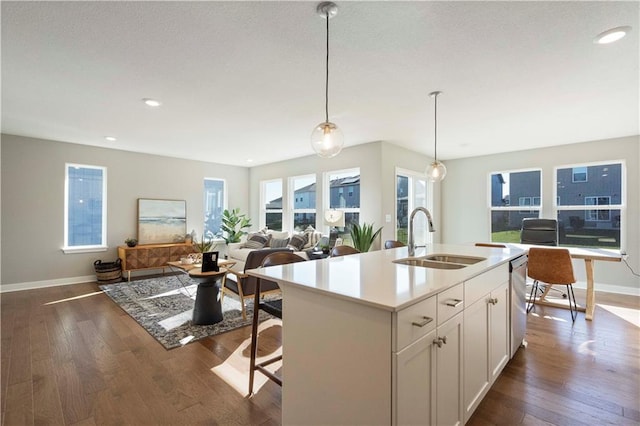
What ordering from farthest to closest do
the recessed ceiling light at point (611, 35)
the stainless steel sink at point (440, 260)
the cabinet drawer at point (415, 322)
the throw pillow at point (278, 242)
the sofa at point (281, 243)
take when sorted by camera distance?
the throw pillow at point (278, 242), the sofa at point (281, 243), the stainless steel sink at point (440, 260), the recessed ceiling light at point (611, 35), the cabinet drawer at point (415, 322)

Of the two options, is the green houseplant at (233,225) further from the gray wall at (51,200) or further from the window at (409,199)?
the window at (409,199)

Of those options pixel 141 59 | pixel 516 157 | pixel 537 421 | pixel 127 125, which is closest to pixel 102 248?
pixel 127 125

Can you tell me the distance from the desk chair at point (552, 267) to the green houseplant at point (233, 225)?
5.77 metres

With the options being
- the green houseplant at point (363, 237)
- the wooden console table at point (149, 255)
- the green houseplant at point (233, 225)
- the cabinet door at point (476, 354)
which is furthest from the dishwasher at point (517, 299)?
the green houseplant at point (233, 225)

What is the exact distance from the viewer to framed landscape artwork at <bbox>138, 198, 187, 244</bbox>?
5949 mm

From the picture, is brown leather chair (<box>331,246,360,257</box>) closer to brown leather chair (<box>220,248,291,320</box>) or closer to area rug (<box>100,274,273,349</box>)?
brown leather chair (<box>220,248,291,320</box>)

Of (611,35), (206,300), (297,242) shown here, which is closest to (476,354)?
(611,35)

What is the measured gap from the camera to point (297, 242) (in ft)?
17.7

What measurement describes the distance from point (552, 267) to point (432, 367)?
3179 mm

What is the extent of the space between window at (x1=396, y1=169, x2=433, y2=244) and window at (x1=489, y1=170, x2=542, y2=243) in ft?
3.99

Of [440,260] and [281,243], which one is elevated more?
[440,260]

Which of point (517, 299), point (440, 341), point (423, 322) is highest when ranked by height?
point (423, 322)

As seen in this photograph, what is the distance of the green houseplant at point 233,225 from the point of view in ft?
23.2

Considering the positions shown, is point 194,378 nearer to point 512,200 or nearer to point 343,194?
point 343,194
